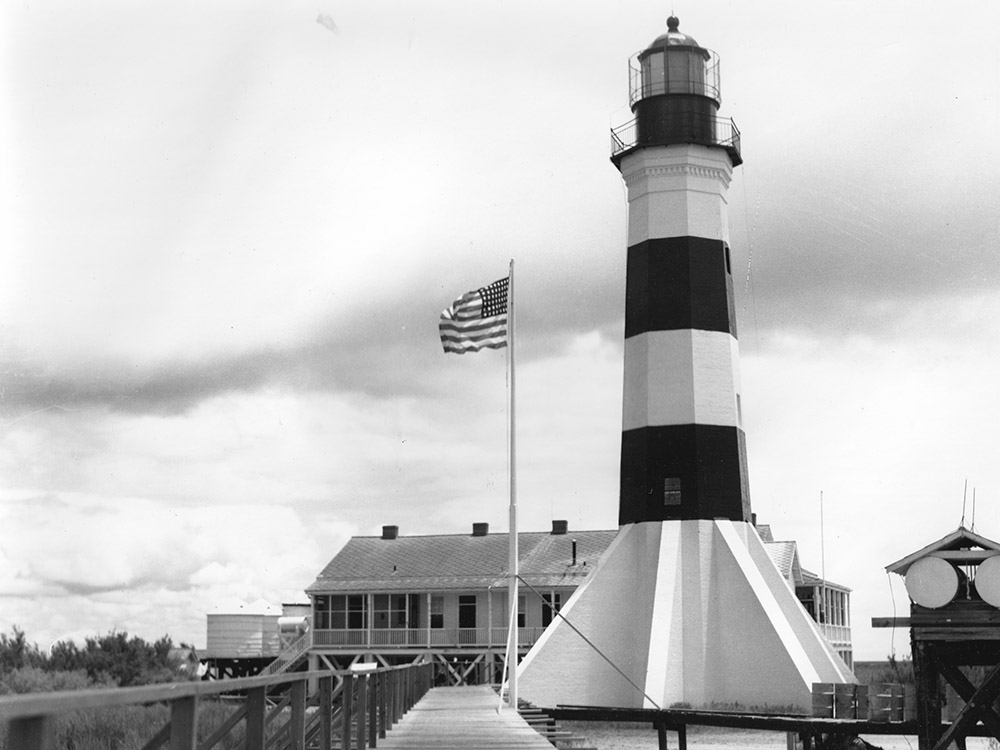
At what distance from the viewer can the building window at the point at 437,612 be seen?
146 feet

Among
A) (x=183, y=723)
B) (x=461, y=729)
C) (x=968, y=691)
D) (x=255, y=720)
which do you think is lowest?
(x=461, y=729)

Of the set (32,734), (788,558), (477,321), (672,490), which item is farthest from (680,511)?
(32,734)

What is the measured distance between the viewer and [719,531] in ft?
94.9

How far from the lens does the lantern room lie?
30734mm

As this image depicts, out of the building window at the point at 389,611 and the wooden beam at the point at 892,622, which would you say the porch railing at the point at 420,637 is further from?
the wooden beam at the point at 892,622

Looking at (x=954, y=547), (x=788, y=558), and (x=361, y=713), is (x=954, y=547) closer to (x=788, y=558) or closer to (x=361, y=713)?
(x=361, y=713)

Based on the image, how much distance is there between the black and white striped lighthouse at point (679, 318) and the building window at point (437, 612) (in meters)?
15.6

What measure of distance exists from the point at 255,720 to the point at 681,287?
24382 millimetres

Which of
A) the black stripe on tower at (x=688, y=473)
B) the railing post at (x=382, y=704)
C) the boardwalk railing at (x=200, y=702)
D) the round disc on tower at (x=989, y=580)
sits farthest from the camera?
the black stripe on tower at (x=688, y=473)

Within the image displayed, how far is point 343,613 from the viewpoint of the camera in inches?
1774

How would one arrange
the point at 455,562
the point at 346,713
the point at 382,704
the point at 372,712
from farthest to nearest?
1. the point at 455,562
2. the point at 382,704
3. the point at 372,712
4. the point at 346,713

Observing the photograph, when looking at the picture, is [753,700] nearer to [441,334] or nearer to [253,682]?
[441,334]

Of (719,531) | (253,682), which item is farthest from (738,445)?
(253,682)

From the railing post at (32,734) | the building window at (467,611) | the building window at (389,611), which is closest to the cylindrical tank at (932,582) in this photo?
the railing post at (32,734)
